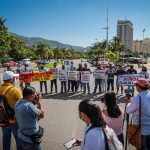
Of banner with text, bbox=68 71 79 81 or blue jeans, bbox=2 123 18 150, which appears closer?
blue jeans, bbox=2 123 18 150

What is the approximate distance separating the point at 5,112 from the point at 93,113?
3456 millimetres

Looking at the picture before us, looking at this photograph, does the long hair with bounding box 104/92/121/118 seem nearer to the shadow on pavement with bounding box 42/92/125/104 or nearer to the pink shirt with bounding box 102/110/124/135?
the pink shirt with bounding box 102/110/124/135

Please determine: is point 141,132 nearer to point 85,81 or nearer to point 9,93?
point 9,93

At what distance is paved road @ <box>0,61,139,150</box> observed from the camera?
31.0ft

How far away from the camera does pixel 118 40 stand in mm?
110625

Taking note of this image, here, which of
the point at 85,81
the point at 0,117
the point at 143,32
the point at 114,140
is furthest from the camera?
the point at 143,32

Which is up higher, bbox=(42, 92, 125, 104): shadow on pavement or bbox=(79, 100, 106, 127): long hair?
bbox=(79, 100, 106, 127): long hair

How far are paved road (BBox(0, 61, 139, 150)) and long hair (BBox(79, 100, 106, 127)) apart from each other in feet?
16.4

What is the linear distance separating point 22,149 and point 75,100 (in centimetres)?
1146

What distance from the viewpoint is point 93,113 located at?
12.5 ft

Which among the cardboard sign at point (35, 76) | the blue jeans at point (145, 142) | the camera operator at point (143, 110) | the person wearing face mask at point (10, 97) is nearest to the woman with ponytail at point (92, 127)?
the camera operator at point (143, 110)

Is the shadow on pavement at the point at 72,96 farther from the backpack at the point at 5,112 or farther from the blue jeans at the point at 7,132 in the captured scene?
the backpack at the point at 5,112

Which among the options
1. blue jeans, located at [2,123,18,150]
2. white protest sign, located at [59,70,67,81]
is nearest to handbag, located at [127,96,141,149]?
blue jeans, located at [2,123,18,150]

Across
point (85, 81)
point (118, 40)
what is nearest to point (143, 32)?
point (118, 40)
